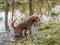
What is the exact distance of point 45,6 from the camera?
940 centimetres

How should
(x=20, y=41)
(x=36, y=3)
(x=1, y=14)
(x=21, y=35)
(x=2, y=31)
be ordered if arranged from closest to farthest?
(x=20, y=41)
(x=21, y=35)
(x=2, y=31)
(x=1, y=14)
(x=36, y=3)

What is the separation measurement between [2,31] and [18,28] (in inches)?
37.2

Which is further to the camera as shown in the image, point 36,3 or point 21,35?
point 36,3

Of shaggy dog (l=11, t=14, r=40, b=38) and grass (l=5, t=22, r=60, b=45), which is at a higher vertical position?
shaggy dog (l=11, t=14, r=40, b=38)

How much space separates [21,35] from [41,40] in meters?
0.82

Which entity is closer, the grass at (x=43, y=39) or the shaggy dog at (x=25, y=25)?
the grass at (x=43, y=39)

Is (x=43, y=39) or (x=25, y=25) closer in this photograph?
(x=43, y=39)

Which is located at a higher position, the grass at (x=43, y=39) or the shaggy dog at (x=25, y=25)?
the shaggy dog at (x=25, y=25)

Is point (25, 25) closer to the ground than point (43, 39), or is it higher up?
higher up

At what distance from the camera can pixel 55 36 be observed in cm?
526

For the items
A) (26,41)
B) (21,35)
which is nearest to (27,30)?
(21,35)

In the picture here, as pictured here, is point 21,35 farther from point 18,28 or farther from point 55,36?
point 55,36

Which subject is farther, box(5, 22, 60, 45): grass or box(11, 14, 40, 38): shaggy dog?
box(11, 14, 40, 38): shaggy dog

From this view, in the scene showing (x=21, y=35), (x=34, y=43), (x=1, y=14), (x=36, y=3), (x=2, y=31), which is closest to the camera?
(x=34, y=43)
